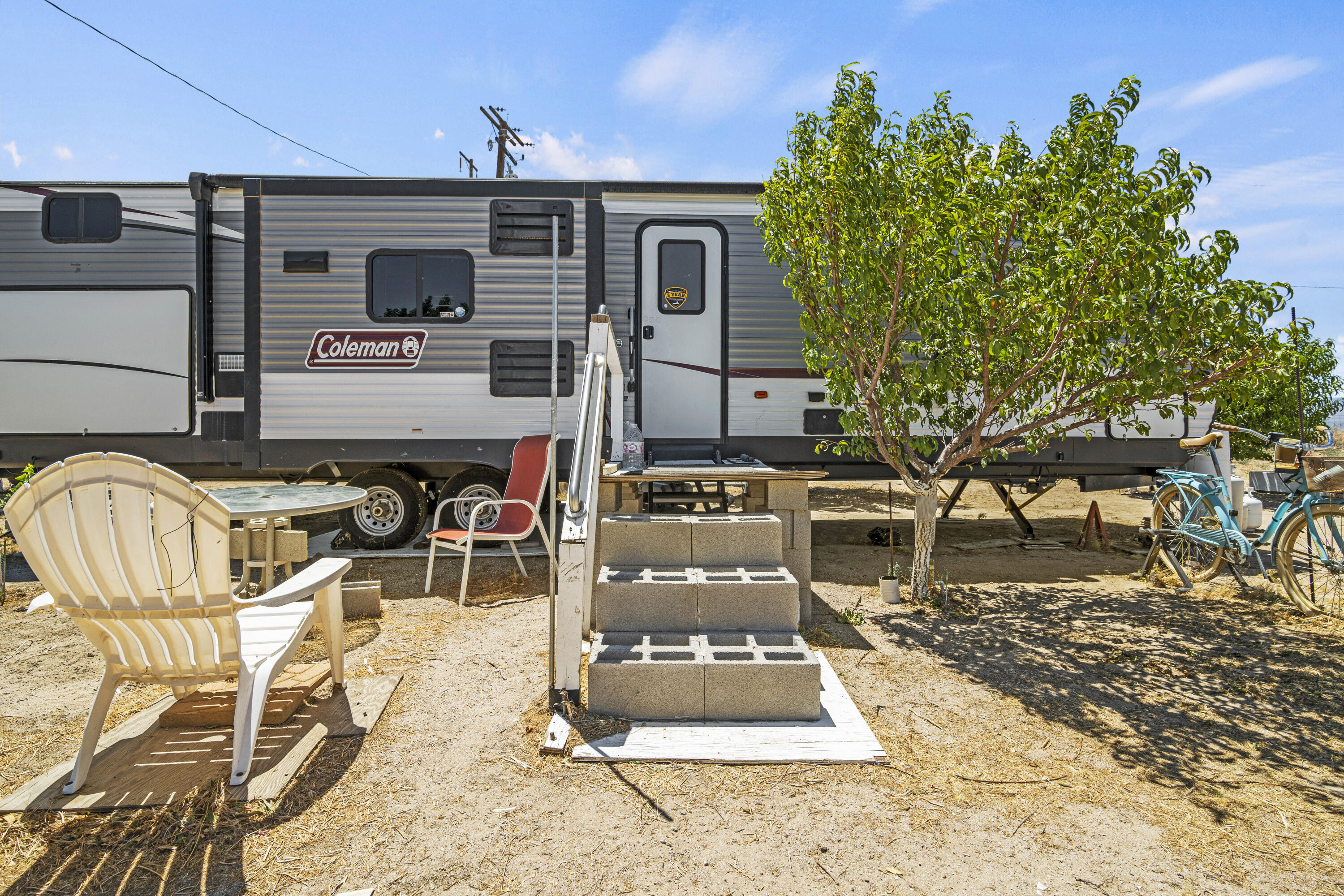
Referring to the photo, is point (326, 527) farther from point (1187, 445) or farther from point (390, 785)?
point (1187, 445)

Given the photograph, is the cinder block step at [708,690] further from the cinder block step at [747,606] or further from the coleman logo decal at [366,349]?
the coleman logo decal at [366,349]

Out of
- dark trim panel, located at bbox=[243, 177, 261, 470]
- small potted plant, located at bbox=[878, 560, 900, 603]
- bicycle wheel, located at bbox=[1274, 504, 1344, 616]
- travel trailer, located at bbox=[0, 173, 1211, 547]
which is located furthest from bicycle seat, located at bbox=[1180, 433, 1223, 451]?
dark trim panel, located at bbox=[243, 177, 261, 470]

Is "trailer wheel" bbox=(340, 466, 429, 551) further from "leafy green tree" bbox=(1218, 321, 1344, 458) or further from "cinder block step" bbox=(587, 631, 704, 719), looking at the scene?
"leafy green tree" bbox=(1218, 321, 1344, 458)

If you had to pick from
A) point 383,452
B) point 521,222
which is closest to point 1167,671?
point 521,222

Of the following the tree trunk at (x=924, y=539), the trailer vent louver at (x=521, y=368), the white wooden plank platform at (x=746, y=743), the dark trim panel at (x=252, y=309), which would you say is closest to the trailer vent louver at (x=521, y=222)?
the trailer vent louver at (x=521, y=368)

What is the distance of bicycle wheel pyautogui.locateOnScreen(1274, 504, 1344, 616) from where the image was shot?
172 inches

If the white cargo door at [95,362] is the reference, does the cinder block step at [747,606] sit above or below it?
below

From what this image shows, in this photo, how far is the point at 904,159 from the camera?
438 centimetres

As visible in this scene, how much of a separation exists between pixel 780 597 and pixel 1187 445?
353cm

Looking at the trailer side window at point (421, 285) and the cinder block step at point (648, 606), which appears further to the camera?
the trailer side window at point (421, 285)

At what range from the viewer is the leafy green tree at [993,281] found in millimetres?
3922

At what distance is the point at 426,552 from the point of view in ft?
21.0

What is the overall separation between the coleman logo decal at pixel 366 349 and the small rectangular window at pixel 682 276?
6.48 ft

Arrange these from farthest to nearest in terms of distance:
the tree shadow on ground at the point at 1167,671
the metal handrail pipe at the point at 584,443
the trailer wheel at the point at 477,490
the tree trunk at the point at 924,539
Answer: the trailer wheel at the point at 477,490, the tree trunk at the point at 924,539, the metal handrail pipe at the point at 584,443, the tree shadow on ground at the point at 1167,671
